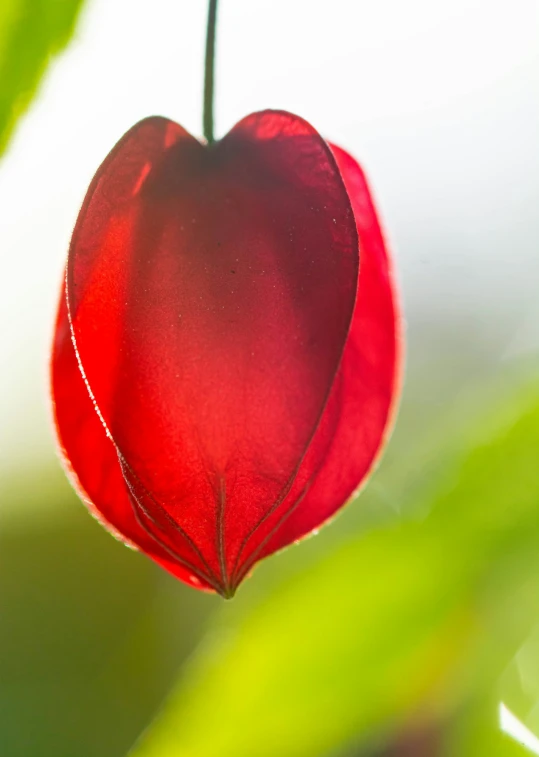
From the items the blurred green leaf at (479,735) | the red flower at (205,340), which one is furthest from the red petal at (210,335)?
the blurred green leaf at (479,735)

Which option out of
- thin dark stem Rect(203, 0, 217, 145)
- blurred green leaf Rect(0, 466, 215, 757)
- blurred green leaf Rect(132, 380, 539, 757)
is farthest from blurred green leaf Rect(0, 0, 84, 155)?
blurred green leaf Rect(0, 466, 215, 757)

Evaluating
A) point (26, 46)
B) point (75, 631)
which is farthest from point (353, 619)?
point (75, 631)

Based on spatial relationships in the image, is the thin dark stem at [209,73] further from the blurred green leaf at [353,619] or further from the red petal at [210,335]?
the blurred green leaf at [353,619]

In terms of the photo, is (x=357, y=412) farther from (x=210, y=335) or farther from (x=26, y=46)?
(x=26, y=46)

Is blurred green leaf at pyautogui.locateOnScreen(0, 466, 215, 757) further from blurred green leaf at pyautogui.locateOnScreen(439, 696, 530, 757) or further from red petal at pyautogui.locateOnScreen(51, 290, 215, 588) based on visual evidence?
red petal at pyautogui.locateOnScreen(51, 290, 215, 588)

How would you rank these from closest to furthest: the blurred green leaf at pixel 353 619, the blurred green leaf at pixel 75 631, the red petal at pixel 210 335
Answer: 1. the red petal at pixel 210 335
2. the blurred green leaf at pixel 353 619
3. the blurred green leaf at pixel 75 631

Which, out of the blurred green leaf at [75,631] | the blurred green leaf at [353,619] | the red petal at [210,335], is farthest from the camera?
the blurred green leaf at [75,631]
